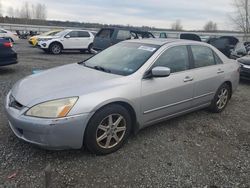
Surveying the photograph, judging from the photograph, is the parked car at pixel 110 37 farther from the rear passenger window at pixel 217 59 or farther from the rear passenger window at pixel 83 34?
the rear passenger window at pixel 217 59

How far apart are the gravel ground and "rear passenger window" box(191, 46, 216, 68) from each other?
3.94 feet

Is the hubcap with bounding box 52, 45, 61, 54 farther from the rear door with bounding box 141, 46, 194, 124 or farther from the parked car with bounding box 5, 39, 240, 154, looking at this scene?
the rear door with bounding box 141, 46, 194, 124

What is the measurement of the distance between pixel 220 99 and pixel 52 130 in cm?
364

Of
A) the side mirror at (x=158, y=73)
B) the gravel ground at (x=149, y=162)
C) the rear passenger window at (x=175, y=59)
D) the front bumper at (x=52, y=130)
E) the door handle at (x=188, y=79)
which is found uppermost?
the rear passenger window at (x=175, y=59)

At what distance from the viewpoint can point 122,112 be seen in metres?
3.50

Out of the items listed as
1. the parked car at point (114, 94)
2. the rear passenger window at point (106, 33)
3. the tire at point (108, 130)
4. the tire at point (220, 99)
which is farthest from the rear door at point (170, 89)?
the rear passenger window at point (106, 33)


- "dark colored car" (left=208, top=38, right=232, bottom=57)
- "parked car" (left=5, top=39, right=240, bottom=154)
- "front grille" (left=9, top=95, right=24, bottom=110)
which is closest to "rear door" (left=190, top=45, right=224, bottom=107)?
"parked car" (left=5, top=39, right=240, bottom=154)

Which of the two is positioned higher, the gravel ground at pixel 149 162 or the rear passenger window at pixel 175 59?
the rear passenger window at pixel 175 59

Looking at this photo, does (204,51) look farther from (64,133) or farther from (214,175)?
(64,133)

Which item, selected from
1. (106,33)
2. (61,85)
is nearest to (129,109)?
(61,85)

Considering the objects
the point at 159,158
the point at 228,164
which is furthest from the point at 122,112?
the point at 228,164

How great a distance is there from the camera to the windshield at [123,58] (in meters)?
3.93

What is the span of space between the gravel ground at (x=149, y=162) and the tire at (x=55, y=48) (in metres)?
12.1

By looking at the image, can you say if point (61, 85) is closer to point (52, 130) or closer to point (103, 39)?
point (52, 130)
